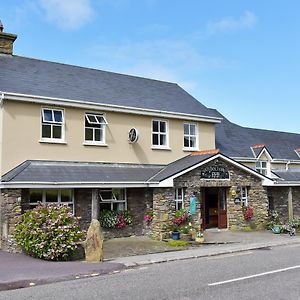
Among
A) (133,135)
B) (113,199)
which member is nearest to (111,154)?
(133,135)

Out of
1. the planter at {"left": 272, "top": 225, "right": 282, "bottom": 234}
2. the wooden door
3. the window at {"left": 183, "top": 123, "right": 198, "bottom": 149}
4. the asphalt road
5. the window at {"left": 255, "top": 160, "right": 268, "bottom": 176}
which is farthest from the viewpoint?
the window at {"left": 255, "top": 160, "right": 268, "bottom": 176}

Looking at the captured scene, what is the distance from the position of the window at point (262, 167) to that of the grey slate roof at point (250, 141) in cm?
73

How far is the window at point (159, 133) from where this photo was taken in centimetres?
2192

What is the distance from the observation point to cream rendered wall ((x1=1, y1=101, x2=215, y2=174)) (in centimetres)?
1756

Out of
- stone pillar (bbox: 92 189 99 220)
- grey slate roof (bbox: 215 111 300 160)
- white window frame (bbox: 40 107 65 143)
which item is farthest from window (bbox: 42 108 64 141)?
grey slate roof (bbox: 215 111 300 160)

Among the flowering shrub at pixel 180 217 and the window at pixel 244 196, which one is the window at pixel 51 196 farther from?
the window at pixel 244 196

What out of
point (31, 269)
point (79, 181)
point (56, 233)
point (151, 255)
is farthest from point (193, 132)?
point (31, 269)

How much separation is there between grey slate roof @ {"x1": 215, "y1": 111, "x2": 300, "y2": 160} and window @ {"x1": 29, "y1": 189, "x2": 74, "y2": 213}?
1160cm

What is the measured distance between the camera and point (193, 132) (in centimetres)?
2342

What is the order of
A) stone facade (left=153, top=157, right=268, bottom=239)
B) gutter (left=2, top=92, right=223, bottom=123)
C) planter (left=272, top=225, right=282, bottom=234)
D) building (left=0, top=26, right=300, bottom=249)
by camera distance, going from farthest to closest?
planter (left=272, top=225, right=282, bottom=234), stone facade (left=153, top=157, right=268, bottom=239), gutter (left=2, top=92, right=223, bottom=123), building (left=0, top=26, right=300, bottom=249)

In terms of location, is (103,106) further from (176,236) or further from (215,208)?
(215,208)

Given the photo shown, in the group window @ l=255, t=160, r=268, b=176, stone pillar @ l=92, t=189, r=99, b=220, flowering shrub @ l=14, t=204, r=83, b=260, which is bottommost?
flowering shrub @ l=14, t=204, r=83, b=260

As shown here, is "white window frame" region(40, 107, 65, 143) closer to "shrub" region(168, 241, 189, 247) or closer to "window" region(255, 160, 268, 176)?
"shrub" region(168, 241, 189, 247)

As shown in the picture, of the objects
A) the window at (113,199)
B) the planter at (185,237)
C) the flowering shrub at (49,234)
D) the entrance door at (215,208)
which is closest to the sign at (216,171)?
the entrance door at (215,208)
